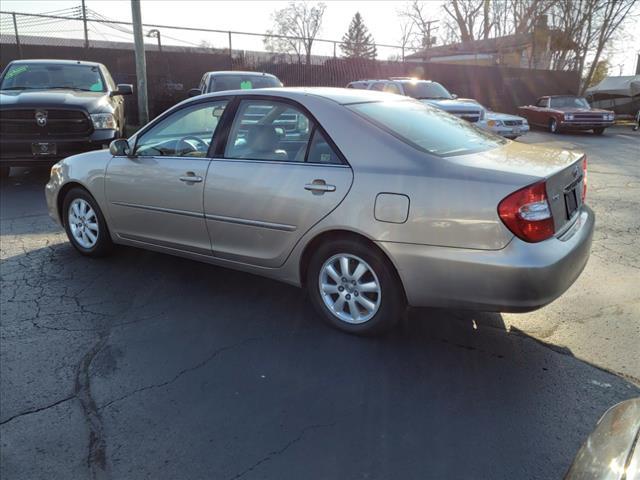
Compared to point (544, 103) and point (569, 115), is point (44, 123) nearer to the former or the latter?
point (569, 115)

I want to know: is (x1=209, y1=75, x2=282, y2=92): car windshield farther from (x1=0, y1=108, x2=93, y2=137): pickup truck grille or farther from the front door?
the front door

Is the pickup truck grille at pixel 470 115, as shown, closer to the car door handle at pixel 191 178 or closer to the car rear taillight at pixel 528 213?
the car door handle at pixel 191 178

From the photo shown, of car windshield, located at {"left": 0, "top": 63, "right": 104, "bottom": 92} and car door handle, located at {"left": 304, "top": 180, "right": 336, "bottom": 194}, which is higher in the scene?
car windshield, located at {"left": 0, "top": 63, "right": 104, "bottom": 92}

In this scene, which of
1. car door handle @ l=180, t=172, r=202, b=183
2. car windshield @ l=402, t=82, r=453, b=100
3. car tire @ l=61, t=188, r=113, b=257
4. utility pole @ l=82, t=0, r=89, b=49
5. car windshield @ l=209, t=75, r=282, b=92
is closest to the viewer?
car door handle @ l=180, t=172, r=202, b=183

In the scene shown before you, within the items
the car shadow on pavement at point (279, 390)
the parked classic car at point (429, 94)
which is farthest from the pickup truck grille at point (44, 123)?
the parked classic car at point (429, 94)

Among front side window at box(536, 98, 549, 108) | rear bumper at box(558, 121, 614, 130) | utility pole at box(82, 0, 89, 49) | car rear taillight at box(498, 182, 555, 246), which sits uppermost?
utility pole at box(82, 0, 89, 49)

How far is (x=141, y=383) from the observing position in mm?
3020

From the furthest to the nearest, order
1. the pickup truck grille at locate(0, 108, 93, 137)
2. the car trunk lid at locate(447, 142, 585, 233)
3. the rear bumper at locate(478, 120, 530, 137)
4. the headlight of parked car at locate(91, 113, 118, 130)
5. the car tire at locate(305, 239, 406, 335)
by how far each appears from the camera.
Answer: the rear bumper at locate(478, 120, 530, 137)
the headlight of parked car at locate(91, 113, 118, 130)
the pickup truck grille at locate(0, 108, 93, 137)
the car tire at locate(305, 239, 406, 335)
the car trunk lid at locate(447, 142, 585, 233)

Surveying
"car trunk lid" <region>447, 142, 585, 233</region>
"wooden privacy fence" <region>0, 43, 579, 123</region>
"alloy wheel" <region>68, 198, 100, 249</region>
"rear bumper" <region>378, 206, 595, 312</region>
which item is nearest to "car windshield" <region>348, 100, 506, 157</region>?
"car trunk lid" <region>447, 142, 585, 233</region>

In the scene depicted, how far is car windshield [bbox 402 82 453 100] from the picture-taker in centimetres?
1350

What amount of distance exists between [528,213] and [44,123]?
751 centimetres

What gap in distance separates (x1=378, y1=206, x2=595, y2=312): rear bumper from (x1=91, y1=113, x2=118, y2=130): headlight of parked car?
6.59 meters

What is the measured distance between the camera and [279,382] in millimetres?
3010

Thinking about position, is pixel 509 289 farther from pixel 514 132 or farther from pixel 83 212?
pixel 514 132
